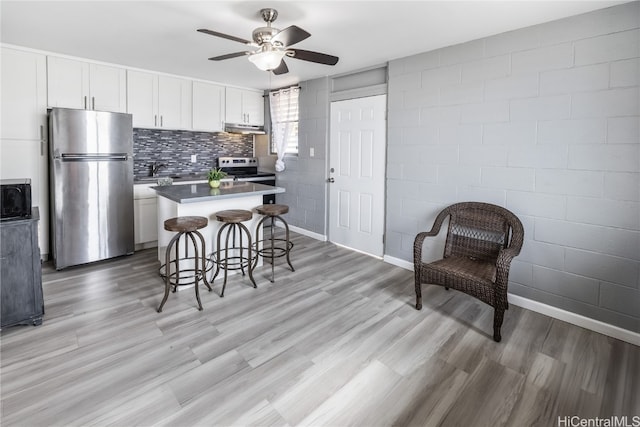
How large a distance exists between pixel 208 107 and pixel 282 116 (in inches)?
44.4

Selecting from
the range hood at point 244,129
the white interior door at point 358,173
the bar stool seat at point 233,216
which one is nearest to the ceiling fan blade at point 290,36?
the bar stool seat at point 233,216

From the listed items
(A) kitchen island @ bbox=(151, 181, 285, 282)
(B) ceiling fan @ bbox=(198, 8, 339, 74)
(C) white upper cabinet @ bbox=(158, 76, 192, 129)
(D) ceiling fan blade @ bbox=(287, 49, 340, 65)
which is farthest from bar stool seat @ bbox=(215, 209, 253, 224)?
(C) white upper cabinet @ bbox=(158, 76, 192, 129)

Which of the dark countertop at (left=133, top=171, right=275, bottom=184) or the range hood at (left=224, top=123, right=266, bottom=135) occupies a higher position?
the range hood at (left=224, top=123, right=266, bottom=135)

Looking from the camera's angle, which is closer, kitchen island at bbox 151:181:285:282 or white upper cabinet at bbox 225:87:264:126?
kitchen island at bbox 151:181:285:282

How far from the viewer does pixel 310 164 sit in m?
5.04

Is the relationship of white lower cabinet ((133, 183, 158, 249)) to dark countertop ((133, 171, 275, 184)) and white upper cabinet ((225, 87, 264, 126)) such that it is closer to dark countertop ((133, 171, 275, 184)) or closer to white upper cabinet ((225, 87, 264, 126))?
dark countertop ((133, 171, 275, 184))

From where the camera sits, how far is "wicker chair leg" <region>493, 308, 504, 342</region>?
7.76 feet

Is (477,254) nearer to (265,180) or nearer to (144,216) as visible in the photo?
(265,180)

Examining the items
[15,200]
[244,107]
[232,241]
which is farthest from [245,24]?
[244,107]

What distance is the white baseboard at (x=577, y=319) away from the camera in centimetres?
243

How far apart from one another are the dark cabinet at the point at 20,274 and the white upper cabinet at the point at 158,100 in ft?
7.60

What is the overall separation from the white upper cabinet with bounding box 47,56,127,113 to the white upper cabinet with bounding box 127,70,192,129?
0.13 m

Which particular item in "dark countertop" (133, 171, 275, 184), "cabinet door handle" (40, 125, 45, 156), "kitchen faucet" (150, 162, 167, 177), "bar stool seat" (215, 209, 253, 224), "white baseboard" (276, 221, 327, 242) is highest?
"cabinet door handle" (40, 125, 45, 156)

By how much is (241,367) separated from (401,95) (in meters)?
3.14
